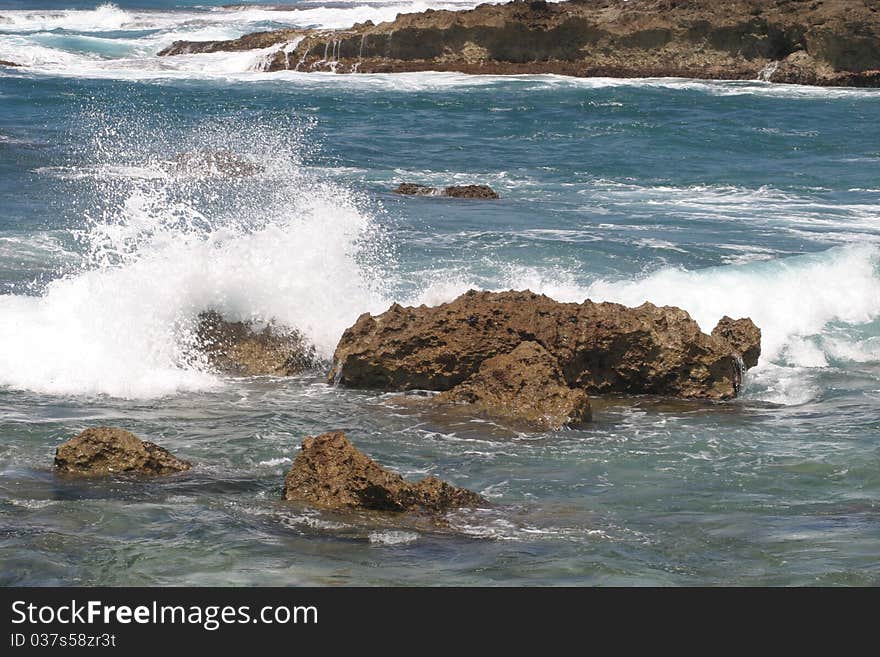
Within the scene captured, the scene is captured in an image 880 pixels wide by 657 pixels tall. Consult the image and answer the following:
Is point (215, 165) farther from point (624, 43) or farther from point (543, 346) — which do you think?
point (624, 43)

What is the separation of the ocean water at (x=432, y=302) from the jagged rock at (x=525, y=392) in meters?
0.19

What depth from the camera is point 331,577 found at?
16.6 feet

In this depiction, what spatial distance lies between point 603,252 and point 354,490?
8130 mm

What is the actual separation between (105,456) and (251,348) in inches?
119

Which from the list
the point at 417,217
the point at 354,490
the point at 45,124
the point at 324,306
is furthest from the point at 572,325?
the point at 45,124

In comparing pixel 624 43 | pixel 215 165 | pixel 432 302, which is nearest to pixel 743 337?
pixel 432 302

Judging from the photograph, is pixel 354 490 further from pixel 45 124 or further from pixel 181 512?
pixel 45 124

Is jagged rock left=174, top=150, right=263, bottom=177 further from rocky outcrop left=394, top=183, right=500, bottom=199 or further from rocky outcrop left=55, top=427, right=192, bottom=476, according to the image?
rocky outcrop left=55, top=427, right=192, bottom=476

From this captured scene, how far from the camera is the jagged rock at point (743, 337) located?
30.1ft

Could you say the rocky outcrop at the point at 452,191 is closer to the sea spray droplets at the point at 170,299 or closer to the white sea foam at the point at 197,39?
the sea spray droplets at the point at 170,299

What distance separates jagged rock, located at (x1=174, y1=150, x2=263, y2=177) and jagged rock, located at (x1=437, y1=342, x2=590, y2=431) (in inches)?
377

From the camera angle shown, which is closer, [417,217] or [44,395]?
[44,395]

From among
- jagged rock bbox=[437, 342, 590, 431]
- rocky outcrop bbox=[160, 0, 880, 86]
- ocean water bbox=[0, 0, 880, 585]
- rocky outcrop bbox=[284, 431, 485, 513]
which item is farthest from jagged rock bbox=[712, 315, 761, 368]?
rocky outcrop bbox=[160, 0, 880, 86]

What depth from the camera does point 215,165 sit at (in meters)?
17.8
